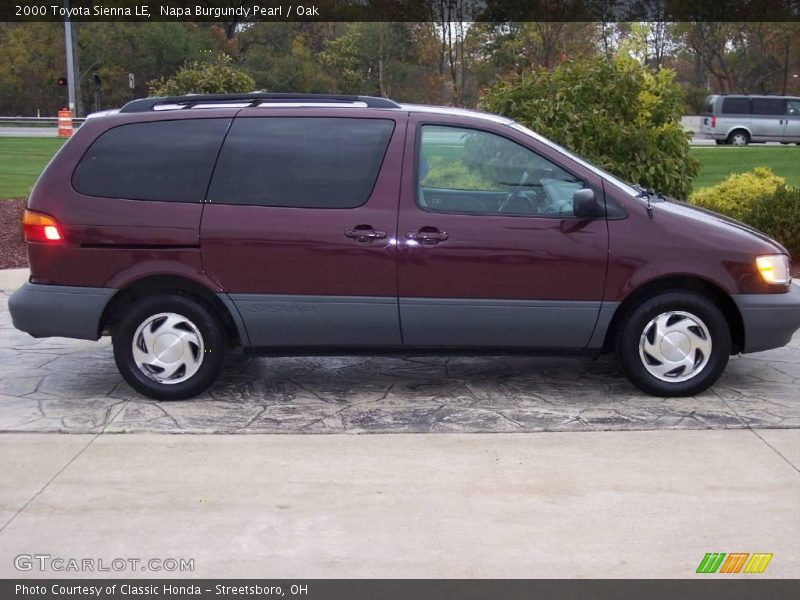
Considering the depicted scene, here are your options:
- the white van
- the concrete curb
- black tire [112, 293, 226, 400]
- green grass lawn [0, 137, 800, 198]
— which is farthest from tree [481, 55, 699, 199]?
the white van

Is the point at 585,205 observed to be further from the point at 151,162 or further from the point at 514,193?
the point at 151,162

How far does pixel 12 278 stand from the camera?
36.4 ft

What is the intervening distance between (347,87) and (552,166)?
40.7 meters

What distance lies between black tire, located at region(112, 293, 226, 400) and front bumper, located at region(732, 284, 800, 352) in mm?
3173

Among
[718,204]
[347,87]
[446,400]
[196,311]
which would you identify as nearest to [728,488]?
[446,400]

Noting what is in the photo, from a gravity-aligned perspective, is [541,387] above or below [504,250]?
below

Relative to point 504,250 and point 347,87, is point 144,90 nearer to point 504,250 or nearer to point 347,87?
point 347,87

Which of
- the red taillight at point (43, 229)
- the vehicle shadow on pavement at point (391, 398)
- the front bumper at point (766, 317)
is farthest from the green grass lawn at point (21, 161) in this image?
the front bumper at point (766, 317)

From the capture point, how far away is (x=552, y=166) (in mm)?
6559

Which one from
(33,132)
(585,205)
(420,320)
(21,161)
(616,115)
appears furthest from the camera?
(33,132)

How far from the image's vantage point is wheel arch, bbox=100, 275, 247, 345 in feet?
21.5

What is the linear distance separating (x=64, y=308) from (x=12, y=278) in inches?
195

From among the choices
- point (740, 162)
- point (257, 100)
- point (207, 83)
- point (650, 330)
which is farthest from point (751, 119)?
point (257, 100)

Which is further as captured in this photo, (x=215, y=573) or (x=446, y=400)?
(x=446, y=400)
